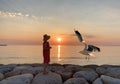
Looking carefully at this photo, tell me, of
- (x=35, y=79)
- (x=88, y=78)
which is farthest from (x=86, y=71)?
(x=35, y=79)

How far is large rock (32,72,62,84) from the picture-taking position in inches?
404

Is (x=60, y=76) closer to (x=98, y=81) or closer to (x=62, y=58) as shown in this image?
(x=98, y=81)

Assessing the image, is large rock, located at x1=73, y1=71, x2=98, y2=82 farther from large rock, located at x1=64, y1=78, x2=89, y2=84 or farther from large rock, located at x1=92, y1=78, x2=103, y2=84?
large rock, located at x1=64, y1=78, x2=89, y2=84

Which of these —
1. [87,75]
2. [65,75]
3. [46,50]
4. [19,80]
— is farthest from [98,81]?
[19,80]

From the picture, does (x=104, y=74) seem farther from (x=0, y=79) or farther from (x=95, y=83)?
(x=0, y=79)

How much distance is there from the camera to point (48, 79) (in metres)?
10.4

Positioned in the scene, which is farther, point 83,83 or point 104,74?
point 104,74

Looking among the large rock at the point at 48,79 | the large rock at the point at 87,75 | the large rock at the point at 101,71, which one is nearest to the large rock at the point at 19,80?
the large rock at the point at 48,79

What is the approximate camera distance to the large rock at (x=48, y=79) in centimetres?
1025

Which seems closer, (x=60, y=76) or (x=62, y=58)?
(x=60, y=76)

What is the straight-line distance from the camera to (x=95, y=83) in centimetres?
1049

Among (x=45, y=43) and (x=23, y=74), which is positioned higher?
(x=45, y=43)

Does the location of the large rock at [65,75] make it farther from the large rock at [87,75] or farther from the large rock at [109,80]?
the large rock at [109,80]

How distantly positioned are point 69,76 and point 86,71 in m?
0.73
